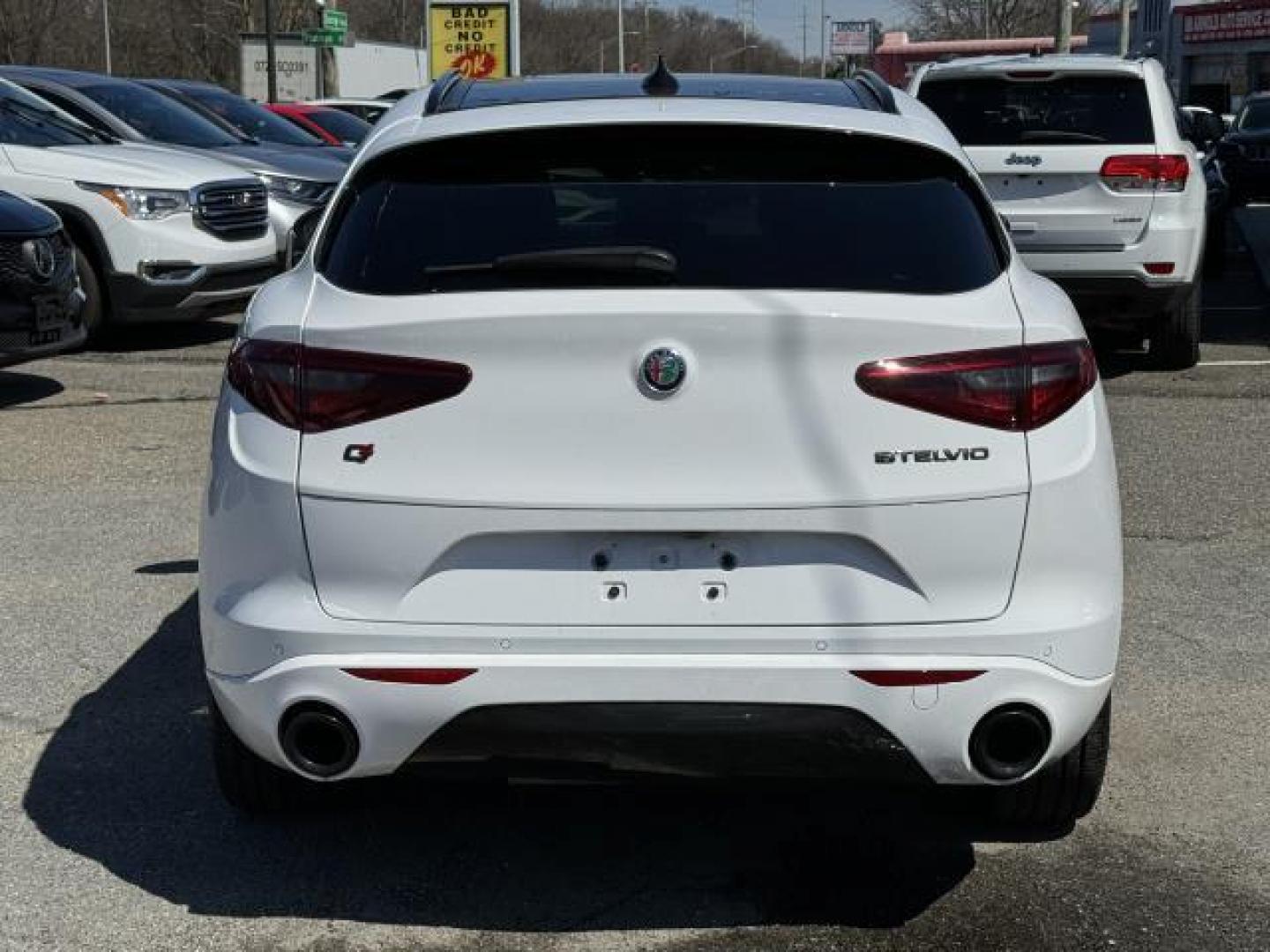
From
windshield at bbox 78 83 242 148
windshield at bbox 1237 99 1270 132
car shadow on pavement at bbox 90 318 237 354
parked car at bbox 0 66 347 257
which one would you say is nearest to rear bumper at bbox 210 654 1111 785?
car shadow on pavement at bbox 90 318 237 354

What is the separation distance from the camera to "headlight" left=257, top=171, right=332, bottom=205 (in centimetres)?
1482

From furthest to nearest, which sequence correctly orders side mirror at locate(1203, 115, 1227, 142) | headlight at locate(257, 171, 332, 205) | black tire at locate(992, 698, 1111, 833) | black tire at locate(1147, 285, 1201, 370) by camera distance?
headlight at locate(257, 171, 332, 205), side mirror at locate(1203, 115, 1227, 142), black tire at locate(1147, 285, 1201, 370), black tire at locate(992, 698, 1111, 833)

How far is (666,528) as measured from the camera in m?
3.51

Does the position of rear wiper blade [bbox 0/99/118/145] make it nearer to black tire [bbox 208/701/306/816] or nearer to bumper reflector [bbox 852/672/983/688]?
black tire [bbox 208/701/306/816]

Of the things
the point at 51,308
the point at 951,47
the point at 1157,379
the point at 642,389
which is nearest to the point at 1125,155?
the point at 1157,379

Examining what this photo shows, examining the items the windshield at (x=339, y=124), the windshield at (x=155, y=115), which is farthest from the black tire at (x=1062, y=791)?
the windshield at (x=339, y=124)

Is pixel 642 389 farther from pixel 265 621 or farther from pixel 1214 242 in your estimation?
pixel 1214 242

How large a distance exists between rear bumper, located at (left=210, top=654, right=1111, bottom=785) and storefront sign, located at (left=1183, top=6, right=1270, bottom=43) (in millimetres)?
55519

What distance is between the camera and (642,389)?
3.53 meters

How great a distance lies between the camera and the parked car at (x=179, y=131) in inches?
572

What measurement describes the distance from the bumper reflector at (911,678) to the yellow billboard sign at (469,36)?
28473 millimetres

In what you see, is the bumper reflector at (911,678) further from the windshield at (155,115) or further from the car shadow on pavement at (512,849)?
the windshield at (155,115)

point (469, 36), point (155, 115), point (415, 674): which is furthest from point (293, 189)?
point (469, 36)

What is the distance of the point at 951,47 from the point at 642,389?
66131mm
